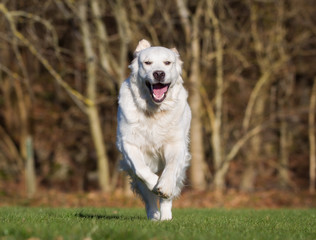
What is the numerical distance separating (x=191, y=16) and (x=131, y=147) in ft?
39.3

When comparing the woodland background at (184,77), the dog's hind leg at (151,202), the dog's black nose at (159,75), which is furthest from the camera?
the woodland background at (184,77)

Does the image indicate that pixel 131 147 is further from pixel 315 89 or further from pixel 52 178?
pixel 52 178

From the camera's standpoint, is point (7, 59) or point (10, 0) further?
point (7, 59)

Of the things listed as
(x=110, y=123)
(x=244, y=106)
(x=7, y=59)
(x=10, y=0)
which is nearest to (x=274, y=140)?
(x=244, y=106)

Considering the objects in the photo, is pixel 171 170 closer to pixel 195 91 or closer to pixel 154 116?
pixel 154 116

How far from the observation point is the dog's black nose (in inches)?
261

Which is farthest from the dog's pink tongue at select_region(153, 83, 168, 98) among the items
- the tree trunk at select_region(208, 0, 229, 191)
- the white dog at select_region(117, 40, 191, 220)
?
the tree trunk at select_region(208, 0, 229, 191)

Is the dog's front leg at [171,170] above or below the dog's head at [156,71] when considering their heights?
below

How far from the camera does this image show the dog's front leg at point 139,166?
6.35m

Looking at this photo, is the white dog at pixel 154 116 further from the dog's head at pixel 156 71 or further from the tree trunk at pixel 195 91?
the tree trunk at pixel 195 91

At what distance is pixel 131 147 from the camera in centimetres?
668

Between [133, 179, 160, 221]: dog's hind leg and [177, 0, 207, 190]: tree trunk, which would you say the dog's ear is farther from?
[177, 0, 207, 190]: tree trunk

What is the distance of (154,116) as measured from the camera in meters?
6.81

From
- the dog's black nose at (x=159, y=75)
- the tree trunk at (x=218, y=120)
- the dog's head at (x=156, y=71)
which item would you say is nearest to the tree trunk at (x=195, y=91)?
the tree trunk at (x=218, y=120)
